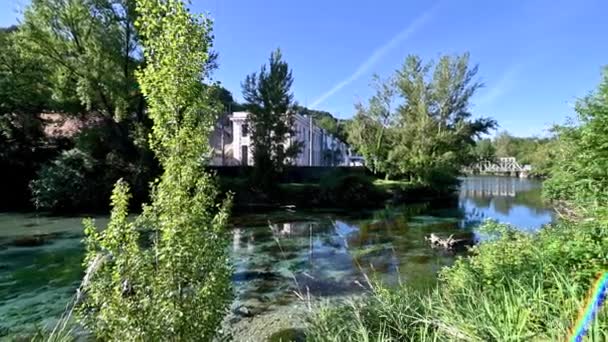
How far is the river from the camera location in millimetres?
7699

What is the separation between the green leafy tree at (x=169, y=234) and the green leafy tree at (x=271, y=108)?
78.3 feet

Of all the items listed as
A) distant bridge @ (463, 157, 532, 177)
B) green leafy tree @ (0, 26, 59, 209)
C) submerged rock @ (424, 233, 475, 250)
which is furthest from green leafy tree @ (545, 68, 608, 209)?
distant bridge @ (463, 157, 532, 177)

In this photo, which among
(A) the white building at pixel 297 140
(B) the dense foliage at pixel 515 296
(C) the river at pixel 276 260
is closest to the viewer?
(B) the dense foliage at pixel 515 296

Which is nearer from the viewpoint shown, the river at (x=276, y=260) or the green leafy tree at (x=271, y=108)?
the river at (x=276, y=260)

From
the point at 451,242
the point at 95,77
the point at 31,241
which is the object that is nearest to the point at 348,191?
the point at 451,242

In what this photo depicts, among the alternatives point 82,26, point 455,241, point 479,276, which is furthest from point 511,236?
point 82,26

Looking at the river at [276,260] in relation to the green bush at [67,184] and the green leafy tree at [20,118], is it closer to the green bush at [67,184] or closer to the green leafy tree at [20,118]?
the green bush at [67,184]

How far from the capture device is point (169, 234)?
3197 mm

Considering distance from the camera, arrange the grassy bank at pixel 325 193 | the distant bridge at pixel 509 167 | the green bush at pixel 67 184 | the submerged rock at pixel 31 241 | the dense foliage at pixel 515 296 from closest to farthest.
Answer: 1. the dense foliage at pixel 515 296
2. the submerged rock at pixel 31 241
3. the green bush at pixel 67 184
4. the grassy bank at pixel 325 193
5. the distant bridge at pixel 509 167

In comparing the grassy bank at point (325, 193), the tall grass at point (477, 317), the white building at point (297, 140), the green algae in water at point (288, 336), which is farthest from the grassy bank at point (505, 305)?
the white building at point (297, 140)

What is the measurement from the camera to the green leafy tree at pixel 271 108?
27.6 m

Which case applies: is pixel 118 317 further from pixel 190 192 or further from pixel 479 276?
pixel 479 276

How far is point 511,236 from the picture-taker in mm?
6664

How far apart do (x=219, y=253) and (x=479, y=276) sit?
3.64 meters
